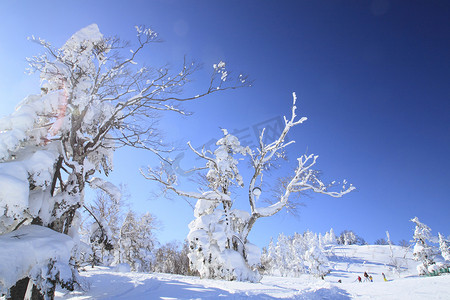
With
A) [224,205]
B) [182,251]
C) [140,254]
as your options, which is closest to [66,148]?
[224,205]

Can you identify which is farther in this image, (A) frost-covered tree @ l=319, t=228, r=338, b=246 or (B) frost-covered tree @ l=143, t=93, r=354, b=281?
(A) frost-covered tree @ l=319, t=228, r=338, b=246

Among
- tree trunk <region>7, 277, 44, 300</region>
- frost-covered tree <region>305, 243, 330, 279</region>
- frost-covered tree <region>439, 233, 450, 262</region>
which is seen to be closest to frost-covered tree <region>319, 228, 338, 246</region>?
frost-covered tree <region>439, 233, 450, 262</region>

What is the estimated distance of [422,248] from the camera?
29.6 m

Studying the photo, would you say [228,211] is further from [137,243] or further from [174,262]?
[174,262]

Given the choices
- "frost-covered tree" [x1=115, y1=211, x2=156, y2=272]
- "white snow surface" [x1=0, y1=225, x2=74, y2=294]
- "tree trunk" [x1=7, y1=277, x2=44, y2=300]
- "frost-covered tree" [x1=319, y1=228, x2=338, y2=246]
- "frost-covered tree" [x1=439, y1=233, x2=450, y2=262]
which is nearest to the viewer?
"white snow surface" [x1=0, y1=225, x2=74, y2=294]

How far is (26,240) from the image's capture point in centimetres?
445

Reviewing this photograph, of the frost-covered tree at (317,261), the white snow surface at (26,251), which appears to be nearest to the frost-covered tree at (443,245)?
the frost-covered tree at (317,261)

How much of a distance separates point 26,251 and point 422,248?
40.7m

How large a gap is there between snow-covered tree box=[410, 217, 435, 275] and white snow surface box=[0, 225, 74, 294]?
124ft

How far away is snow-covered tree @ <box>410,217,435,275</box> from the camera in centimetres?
2790

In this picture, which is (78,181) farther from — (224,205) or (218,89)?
(224,205)

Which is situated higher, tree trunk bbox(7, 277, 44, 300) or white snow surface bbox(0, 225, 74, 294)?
white snow surface bbox(0, 225, 74, 294)

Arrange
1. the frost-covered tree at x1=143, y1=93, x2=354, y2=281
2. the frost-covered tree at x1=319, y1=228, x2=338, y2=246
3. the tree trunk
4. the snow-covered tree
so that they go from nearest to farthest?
the tree trunk, the frost-covered tree at x1=143, y1=93, x2=354, y2=281, the snow-covered tree, the frost-covered tree at x1=319, y1=228, x2=338, y2=246

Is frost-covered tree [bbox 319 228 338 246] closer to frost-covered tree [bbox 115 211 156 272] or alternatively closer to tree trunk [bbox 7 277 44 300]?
frost-covered tree [bbox 115 211 156 272]
